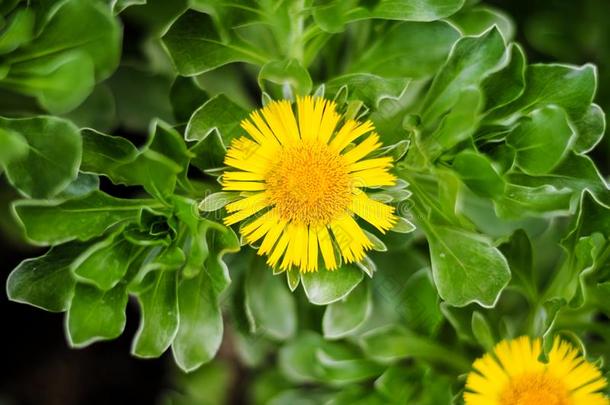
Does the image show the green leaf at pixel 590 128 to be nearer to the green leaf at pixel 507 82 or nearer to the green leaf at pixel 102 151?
the green leaf at pixel 507 82

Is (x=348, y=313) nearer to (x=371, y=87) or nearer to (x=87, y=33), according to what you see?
(x=371, y=87)

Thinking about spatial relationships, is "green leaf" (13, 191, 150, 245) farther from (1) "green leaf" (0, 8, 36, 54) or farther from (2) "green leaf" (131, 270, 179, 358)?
(1) "green leaf" (0, 8, 36, 54)

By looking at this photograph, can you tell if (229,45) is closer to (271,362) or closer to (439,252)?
(439,252)

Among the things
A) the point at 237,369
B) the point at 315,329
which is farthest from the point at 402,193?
the point at 237,369

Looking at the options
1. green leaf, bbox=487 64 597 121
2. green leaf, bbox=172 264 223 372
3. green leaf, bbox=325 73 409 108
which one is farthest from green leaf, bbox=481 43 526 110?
green leaf, bbox=172 264 223 372

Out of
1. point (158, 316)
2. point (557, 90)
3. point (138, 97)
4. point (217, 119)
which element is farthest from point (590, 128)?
point (138, 97)
